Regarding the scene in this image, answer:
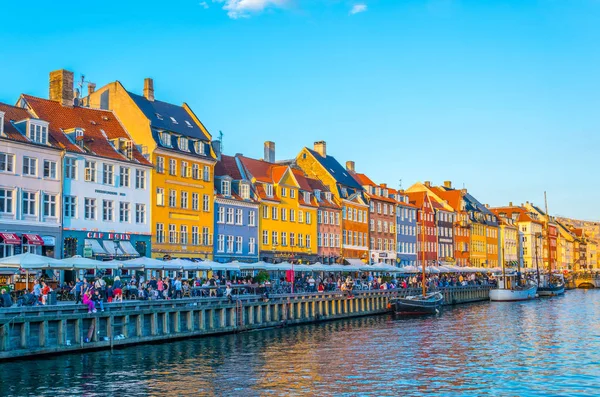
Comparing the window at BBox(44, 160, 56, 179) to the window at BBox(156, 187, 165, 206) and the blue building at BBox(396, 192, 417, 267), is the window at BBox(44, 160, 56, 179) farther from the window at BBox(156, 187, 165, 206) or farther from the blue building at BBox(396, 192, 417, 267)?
the blue building at BBox(396, 192, 417, 267)

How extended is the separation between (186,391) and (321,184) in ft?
194

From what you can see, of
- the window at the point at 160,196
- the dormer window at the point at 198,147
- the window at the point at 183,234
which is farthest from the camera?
the dormer window at the point at 198,147

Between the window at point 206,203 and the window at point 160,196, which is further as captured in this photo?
the window at point 206,203

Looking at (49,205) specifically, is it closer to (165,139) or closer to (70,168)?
(70,168)

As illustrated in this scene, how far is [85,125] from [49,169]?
287 inches

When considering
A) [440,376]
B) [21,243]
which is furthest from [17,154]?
[440,376]

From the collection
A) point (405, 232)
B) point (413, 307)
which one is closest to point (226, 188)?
point (413, 307)

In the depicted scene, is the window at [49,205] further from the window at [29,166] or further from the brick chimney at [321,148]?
the brick chimney at [321,148]

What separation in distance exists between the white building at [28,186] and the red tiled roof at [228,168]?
2040 cm

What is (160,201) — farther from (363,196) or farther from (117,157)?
(363,196)

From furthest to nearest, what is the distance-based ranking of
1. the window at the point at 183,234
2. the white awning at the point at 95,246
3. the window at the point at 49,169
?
the window at the point at 183,234
the white awning at the point at 95,246
the window at the point at 49,169

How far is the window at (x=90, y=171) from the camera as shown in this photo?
5165cm

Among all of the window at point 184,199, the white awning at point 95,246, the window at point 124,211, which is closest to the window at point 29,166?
the white awning at point 95,246

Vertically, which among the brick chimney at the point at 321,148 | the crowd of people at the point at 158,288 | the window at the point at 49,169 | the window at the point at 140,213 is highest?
the brick chimney at the point at 321,148
